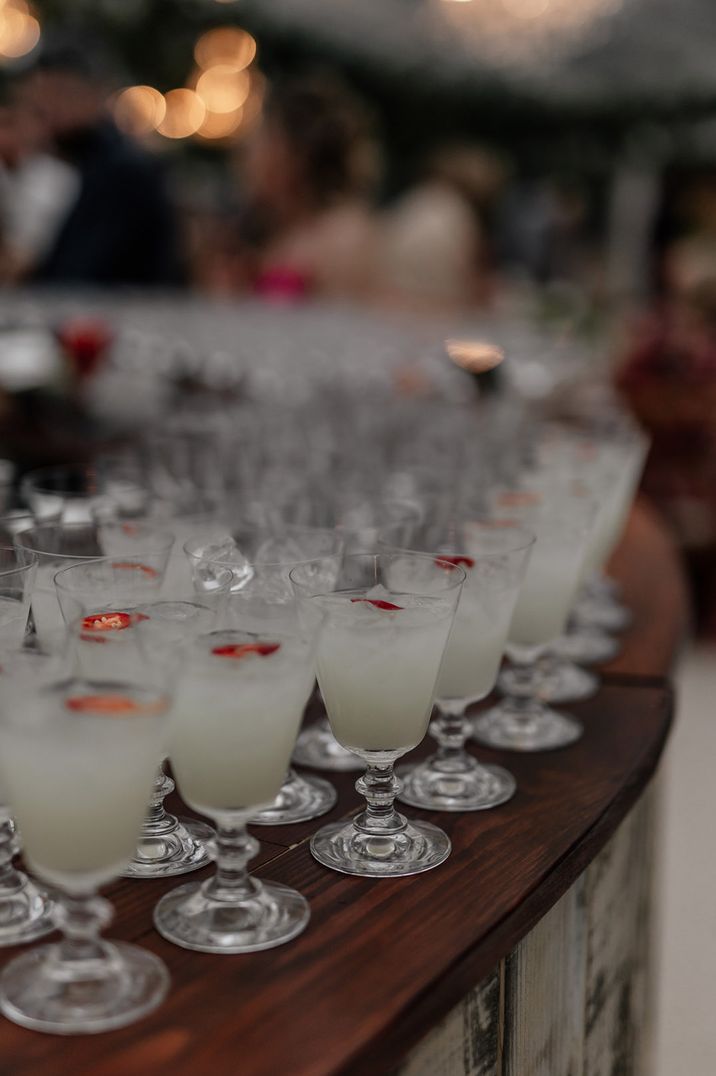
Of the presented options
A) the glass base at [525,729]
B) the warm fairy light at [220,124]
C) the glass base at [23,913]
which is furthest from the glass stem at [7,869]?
the warm fairy light at [220,124]

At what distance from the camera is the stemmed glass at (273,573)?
107 centimetres

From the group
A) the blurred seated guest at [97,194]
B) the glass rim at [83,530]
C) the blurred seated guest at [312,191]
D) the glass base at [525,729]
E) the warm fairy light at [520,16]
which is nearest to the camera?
the glass rim at [83,530]

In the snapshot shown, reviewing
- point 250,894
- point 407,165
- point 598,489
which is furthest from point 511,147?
point 250,894

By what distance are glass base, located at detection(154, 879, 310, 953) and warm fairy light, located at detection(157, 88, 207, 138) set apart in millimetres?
7818

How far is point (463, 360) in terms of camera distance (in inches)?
129

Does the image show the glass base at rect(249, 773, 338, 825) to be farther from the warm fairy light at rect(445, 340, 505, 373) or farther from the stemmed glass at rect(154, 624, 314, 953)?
the warm fairy light at rect(445, 340, 505, 373)

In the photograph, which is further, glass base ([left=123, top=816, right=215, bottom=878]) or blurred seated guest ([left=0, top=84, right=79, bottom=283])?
blurred seated guest ([left=0, top=84, right=79, bottom=283])

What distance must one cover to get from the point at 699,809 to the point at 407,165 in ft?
34.0

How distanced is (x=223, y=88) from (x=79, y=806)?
7.81 m

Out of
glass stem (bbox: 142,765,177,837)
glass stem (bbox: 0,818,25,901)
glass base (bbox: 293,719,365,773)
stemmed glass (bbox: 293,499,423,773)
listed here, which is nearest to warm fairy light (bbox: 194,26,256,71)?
stemmed glass (bbox: 293,499,423,773)

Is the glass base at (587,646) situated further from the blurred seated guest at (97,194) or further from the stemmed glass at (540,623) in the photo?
the blurred seated guest at (97,194)

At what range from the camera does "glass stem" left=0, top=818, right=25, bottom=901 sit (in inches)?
42.1

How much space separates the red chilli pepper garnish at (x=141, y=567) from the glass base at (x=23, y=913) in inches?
12.4

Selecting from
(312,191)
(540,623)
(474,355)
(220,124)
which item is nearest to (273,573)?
(540,623)
